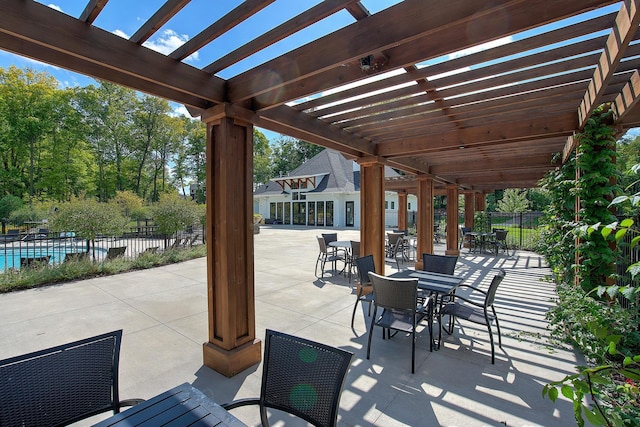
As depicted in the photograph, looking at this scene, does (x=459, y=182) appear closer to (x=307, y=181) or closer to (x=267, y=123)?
(x=267, y=123)

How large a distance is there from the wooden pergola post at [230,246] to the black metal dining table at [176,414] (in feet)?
4.93

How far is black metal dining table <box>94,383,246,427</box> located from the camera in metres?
1.30

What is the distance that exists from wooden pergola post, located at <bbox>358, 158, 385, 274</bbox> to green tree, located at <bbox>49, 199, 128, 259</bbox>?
23.6 feet

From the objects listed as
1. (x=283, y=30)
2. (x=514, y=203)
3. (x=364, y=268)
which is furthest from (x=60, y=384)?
(x=514, y=203)

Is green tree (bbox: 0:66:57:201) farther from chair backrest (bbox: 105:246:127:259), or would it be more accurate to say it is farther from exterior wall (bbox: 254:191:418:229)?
exterior wall (bbox: 254:191:418:229)

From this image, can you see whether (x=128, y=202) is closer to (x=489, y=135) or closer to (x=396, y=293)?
(x=396, y=293)

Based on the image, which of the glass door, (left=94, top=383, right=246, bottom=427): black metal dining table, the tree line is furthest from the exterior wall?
(left=94, top=383, right=246, bottom=427): black metal dining table

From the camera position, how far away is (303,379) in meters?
1.63

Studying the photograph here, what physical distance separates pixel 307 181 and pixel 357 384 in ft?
73.4

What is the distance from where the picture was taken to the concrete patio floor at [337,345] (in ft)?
8.03

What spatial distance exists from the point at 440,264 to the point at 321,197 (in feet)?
62.6

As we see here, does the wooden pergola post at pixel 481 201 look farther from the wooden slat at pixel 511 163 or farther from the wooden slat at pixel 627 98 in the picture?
the wooden slat at pixel 627 98

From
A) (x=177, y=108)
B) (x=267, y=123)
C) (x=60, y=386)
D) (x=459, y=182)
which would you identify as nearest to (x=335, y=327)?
(x=267, y=123)

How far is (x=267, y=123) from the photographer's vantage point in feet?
11.6
